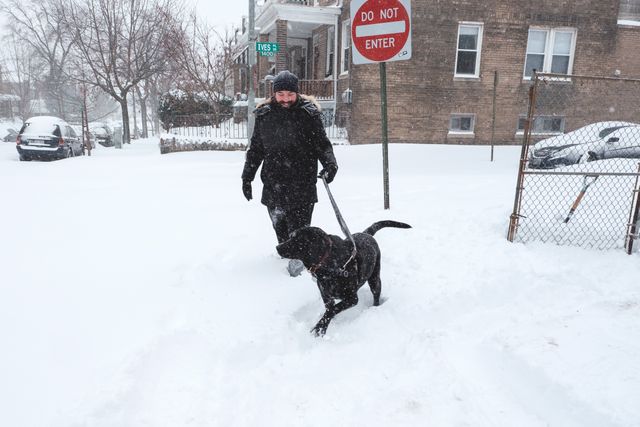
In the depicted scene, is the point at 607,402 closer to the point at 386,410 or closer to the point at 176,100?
the point at 386,410

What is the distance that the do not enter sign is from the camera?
4.95 metres

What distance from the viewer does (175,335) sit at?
9.55 feet

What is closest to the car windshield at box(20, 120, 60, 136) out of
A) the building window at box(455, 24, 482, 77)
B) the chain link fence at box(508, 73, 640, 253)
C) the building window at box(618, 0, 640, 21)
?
the building window at box(455, 24, 482, 77)

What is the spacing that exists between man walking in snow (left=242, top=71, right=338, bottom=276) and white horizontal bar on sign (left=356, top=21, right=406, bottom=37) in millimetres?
2006

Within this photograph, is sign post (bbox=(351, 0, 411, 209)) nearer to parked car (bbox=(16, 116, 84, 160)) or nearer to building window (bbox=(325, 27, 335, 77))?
building window (bbox=(325, 27, 335, 77))

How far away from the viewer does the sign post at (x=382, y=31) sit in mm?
4953

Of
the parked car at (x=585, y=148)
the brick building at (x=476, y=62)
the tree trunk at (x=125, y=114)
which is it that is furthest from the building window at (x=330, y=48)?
the tree trunk at (x=125, y=114)

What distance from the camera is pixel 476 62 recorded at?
14969 mm

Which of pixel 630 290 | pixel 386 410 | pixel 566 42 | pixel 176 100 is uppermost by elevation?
pixel 566 42

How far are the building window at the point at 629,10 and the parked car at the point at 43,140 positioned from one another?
2139 cm

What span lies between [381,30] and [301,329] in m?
3.81

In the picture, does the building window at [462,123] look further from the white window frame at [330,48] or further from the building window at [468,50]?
the white window frame at [330,48]

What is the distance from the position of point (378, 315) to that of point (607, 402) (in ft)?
5.15

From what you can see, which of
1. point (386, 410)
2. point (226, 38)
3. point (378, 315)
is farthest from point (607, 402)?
point (226, 38)
